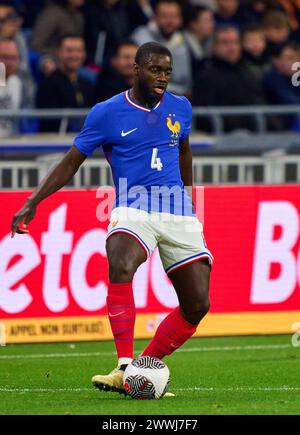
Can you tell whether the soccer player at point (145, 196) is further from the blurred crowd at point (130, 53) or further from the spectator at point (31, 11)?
the spectator at point (31, 11)

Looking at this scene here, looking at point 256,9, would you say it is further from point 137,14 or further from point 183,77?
point 183,77

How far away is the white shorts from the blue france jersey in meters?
0.06

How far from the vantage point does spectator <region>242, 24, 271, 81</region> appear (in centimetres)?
1898

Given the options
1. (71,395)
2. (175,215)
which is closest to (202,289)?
(175,215)

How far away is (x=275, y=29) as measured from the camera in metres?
19.6

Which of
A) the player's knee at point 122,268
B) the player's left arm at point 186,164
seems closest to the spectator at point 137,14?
the player's left arm at point 186,164

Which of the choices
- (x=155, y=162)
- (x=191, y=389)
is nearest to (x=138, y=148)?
(x=155, y=162)

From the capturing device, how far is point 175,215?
30.4 feet

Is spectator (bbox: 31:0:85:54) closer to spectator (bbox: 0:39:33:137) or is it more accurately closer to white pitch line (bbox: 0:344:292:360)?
spectator (bbox: 0:39:33:137)

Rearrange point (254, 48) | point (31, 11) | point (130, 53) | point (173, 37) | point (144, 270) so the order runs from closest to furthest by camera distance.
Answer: point (144, 270)
point (130, 53)
point (173, 37)
point (31, 11)
point (254, 48)

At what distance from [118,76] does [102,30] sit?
1438mm

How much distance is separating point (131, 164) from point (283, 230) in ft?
16.0

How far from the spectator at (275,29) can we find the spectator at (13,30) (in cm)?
387

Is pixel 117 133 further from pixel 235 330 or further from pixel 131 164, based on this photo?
pixel 235 330
